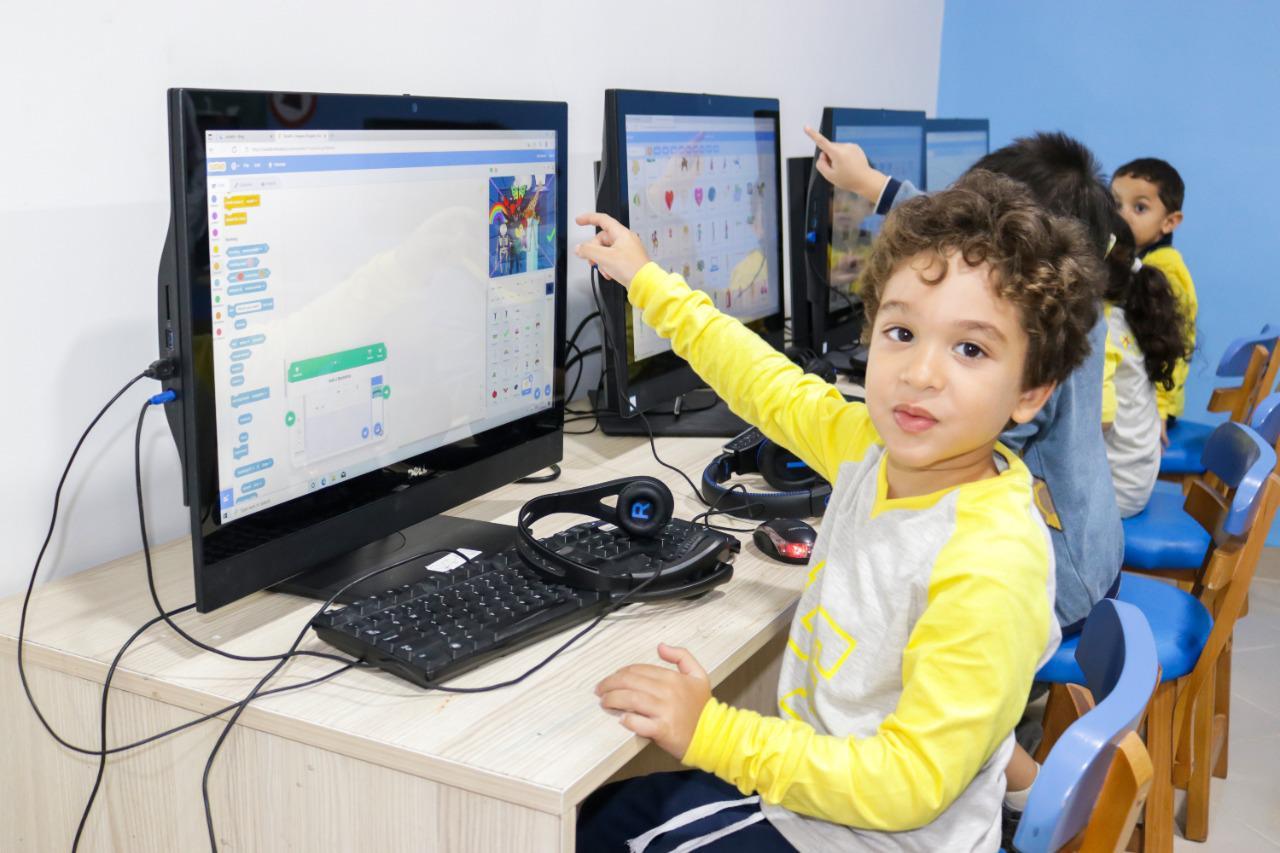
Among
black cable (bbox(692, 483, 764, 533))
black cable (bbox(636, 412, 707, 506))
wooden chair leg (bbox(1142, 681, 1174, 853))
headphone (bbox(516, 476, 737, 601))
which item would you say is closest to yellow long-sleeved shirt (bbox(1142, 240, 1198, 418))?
wooden chair leg (bbox(1142, 681, 1174, 853))

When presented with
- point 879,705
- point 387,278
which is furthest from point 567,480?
point 879,705

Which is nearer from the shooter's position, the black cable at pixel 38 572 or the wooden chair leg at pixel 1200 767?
the black cable at pixel 38 572

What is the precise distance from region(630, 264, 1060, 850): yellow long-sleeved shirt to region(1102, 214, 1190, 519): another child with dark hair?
129 centimetres

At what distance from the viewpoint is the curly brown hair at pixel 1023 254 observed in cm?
102

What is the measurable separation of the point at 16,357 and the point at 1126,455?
192cm

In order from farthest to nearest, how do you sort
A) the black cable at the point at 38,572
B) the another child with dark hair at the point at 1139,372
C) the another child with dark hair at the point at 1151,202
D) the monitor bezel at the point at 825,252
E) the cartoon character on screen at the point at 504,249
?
the another child with dark hair at the point at 1151,202 < the another child with dark hair at the point at 1139,372 < the monitor bezel at the point at 825,252 < the cartoon character on screen at the point at 504,249 < the black cable at the point at 38,572

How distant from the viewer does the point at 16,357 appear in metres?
1.14

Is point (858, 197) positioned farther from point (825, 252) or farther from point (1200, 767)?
point (1200, 767)

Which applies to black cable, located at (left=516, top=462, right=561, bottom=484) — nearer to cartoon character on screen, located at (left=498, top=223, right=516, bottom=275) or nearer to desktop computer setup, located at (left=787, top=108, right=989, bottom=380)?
cartoon character on screen, located at (left=498, top=223, right=516, bottom=275)

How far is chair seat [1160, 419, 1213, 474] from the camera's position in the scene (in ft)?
9.18

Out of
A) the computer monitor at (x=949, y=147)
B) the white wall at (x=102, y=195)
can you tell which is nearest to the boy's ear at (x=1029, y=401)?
the white wall at (x=102, y=195)

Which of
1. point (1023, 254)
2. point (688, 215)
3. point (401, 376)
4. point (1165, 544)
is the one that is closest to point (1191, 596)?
point (1165, 544)

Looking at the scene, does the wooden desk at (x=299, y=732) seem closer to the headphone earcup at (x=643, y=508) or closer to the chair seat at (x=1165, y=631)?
the headphone earcup at (x=643, y=508)

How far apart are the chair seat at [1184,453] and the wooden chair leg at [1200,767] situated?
2.44 feet
